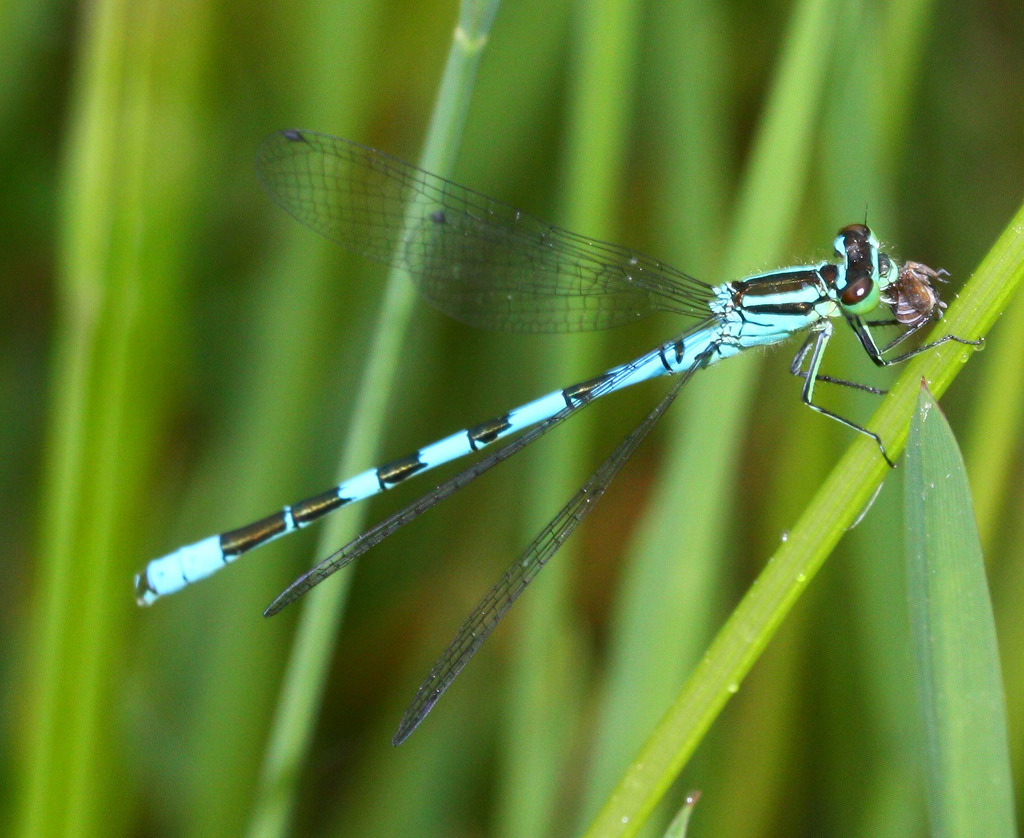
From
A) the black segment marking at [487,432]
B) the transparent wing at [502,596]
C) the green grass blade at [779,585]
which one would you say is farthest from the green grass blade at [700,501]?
the black segment marking at [487,432]

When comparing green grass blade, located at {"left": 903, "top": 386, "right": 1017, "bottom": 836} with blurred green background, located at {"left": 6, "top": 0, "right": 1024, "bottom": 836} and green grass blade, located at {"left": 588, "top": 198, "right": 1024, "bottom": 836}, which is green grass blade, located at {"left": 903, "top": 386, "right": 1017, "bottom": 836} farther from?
blurred green background, located at {"left": 6, "top": 0, "right": 1024, "bottom": 836}

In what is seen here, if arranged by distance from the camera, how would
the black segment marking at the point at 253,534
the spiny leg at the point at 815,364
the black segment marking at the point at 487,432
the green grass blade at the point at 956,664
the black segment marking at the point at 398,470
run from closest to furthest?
the green grass blade at the point at 956,664 → the spiny leg at the point at 815,364 → the black segment marking at the point at 253,534 → the black segment marking at the point at 398,470 → the black segment marking at the point at 487,432

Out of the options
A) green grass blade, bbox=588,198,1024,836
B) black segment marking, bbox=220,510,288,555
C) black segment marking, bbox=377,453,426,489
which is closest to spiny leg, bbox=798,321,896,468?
green grass blade, bbox=588,198,1024,836

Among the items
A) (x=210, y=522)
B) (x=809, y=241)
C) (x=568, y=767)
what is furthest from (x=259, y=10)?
(x=568, y=767)

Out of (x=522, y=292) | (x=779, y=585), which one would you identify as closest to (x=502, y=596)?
(x=779, y=585)

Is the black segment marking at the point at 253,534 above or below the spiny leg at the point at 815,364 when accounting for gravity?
below

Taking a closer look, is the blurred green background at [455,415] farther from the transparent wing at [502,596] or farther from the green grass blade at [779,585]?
the green grass blade at [779,585]

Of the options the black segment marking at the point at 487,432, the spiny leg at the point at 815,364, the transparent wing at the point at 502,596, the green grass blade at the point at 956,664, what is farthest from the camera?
the black segment marking at the point at 487,432

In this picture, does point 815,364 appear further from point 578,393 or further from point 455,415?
point 455,415
